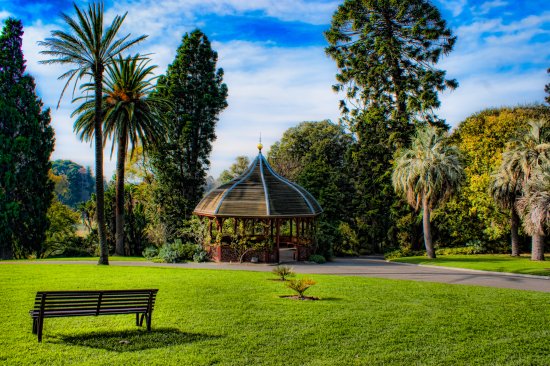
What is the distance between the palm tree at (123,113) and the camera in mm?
29281

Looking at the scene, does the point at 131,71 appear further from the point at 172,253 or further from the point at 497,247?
the point at 497,247

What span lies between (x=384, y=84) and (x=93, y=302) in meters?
32.3

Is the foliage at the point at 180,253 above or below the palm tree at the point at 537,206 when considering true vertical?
below

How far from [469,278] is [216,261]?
1359 centimetres

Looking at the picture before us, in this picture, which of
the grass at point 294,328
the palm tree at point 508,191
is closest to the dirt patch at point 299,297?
the grass at point 294,328

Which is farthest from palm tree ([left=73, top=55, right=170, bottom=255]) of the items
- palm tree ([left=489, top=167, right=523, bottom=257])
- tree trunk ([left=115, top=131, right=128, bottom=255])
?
palm tree ([left=489, top=167, right=523, bottom=257])

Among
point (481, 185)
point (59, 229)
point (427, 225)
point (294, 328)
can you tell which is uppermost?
point (481, 185)

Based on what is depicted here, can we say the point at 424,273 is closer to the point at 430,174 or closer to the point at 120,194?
the point at 430,174

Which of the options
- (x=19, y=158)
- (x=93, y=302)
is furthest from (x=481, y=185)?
(x=19, y=158)

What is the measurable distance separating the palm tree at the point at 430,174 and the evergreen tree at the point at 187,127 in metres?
16.7

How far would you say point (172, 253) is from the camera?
2483cm

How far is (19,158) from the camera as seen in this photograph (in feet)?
107

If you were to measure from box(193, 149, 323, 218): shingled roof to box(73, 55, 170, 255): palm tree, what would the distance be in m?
7.21

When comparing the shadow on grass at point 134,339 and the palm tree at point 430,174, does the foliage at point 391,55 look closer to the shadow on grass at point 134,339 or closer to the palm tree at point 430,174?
the palm tree at point 430,174
